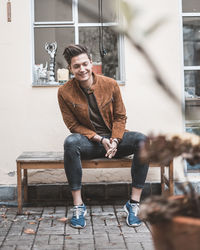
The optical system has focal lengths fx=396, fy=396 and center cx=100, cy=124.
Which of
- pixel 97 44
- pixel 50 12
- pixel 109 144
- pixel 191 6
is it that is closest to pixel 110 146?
pixel 109 144

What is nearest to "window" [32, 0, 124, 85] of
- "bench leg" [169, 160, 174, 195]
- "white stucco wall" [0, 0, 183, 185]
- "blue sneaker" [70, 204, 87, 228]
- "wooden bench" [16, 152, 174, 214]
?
"white stucco wall" [0, 0, 183, 185]

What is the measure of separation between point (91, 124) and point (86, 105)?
0.59 feet

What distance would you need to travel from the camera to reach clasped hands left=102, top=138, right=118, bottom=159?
352cm

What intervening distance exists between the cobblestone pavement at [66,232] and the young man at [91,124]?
0.70 ft

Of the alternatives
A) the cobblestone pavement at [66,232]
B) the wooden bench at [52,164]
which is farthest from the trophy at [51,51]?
the cobblestone pavement at [66,232]

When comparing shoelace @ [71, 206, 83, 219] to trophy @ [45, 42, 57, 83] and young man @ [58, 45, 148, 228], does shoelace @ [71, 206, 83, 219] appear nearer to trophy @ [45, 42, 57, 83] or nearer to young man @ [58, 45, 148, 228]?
young man @ [58, 45, 148, 228]

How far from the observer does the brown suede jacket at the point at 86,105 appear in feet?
11.9

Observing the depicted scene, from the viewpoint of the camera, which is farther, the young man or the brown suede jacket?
the brown suede jacket

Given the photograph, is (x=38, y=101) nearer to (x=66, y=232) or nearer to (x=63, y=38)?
(x=63, y=38)

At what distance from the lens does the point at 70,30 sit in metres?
4.32

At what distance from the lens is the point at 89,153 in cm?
358

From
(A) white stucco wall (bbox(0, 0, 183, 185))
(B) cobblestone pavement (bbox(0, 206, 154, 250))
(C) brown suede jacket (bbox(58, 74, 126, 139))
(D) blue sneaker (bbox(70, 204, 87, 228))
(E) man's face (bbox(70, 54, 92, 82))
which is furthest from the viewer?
(A) white stucco wall (bbox(0, 0, 183, 185))

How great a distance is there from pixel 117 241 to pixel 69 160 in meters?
0.84

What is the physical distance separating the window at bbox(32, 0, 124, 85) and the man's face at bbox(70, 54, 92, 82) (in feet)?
2.48
